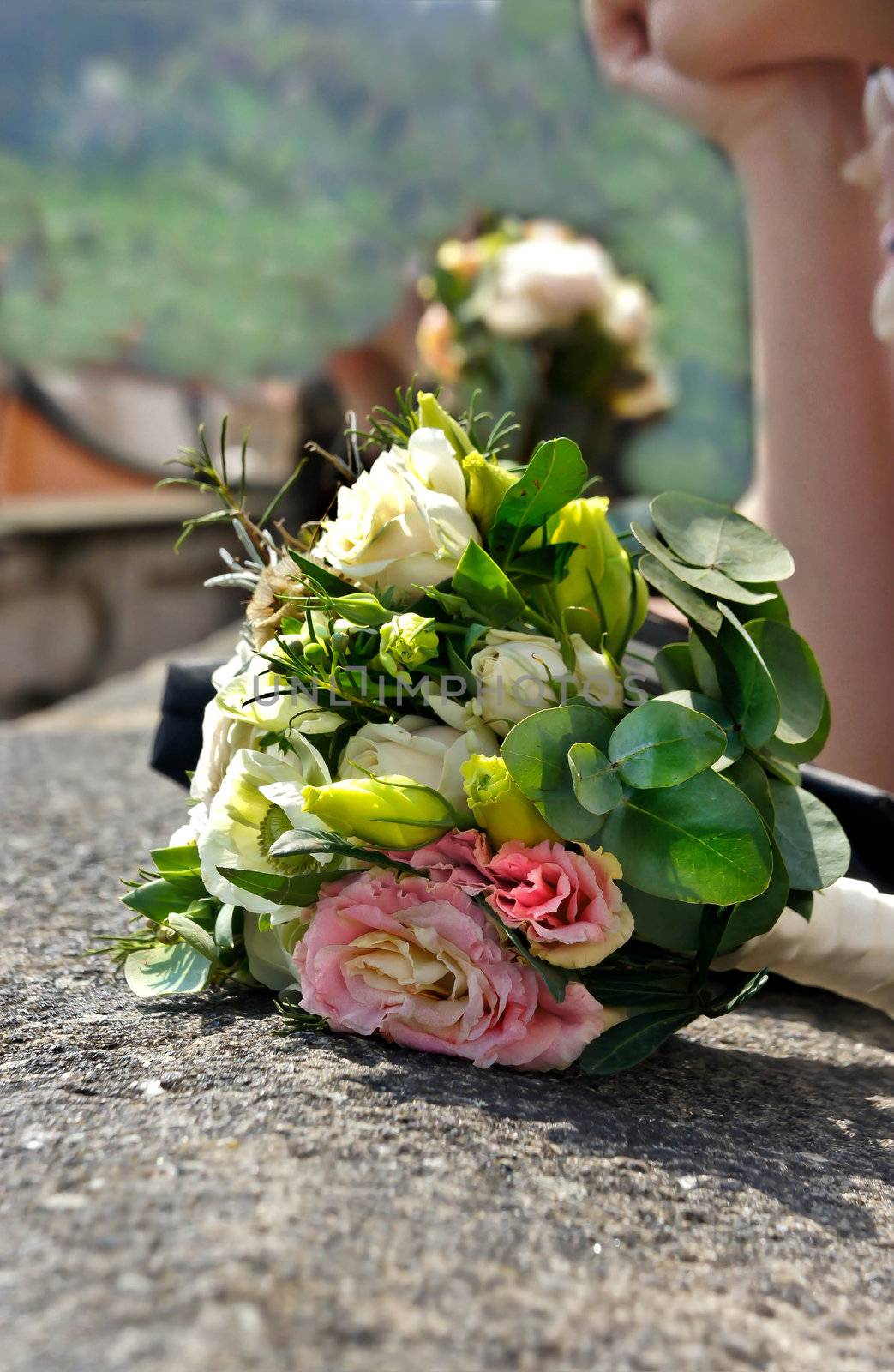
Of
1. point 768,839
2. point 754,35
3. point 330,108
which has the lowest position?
point 768,839

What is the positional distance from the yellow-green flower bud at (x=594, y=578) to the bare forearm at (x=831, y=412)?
0.39 meters

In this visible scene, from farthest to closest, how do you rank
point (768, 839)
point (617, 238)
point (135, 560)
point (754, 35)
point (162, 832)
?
point (135, 560), point (617, 238), point (162, 832), point (754, 35), point (768, 839)

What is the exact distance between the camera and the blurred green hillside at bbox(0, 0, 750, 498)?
87.4 inches

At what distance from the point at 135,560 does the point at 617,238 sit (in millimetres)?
1222

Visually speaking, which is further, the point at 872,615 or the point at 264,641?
the point at 872,615

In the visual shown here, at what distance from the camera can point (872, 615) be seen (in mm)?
771

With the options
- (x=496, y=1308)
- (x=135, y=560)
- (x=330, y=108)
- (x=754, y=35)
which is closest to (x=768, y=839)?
(x=496, y=1308)

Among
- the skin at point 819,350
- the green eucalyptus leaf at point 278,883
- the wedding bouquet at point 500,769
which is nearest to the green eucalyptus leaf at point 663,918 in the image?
the wedding bouquet at point 500,769

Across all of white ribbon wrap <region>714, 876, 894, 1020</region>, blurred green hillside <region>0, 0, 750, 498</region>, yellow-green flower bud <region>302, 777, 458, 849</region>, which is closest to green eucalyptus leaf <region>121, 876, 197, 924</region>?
yellow-green flower bud <region>302, 777, 458, 849</region>

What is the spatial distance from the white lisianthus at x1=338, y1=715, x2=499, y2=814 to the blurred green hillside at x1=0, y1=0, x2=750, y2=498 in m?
1.87

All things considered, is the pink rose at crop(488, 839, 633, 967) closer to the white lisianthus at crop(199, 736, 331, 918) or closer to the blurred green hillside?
the white lisianthus at crop(199, 736, 331, 918)

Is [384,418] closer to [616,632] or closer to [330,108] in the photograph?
[616,632]

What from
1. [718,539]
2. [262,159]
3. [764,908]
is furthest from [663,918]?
[262,159]

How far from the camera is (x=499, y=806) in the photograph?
0.36m
